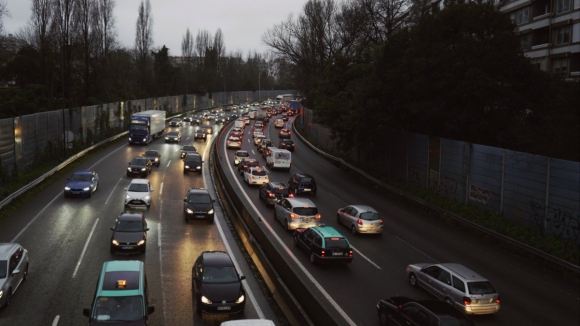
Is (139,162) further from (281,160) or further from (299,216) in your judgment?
(299,216)

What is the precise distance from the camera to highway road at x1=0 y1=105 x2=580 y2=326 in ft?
51.2

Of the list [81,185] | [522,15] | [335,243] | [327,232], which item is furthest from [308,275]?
[522,15]

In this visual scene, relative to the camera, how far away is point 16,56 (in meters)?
64.3

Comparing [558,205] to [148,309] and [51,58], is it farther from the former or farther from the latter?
[51,58]

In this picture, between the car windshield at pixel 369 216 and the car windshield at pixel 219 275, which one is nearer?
the car windshield at pixel 219 275

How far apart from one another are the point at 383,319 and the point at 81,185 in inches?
931

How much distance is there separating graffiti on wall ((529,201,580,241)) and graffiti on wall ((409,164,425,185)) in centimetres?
1117

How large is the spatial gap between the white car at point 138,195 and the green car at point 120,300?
15.4 m

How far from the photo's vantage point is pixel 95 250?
844 inches

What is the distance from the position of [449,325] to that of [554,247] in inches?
465

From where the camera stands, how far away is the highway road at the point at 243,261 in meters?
15.6

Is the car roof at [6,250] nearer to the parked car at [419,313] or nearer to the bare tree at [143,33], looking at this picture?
the parked car at [419,313]

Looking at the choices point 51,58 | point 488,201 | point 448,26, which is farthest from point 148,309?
point 51,58

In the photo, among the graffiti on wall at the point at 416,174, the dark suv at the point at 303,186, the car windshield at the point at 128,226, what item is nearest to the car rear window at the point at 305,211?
the car windshield at the point at 128,226
